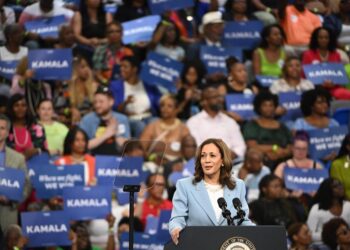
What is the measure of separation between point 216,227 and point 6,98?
18.2 feet

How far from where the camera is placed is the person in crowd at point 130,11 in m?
13.1

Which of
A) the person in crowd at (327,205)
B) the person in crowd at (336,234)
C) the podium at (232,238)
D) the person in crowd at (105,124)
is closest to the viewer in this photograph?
the podium at (232,238)

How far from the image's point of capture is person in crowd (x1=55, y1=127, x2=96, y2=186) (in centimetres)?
1082

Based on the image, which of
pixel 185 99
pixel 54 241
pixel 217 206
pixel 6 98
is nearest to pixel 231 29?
pixel 185 99

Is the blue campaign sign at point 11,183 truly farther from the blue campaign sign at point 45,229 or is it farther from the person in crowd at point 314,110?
the person in crowd at point 314,110

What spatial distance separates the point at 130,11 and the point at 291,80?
2050 millimetres

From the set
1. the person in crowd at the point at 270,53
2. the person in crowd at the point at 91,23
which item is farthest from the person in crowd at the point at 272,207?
the person in crowd at the point at 91,23

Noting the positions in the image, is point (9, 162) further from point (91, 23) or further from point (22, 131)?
point (91, 23)

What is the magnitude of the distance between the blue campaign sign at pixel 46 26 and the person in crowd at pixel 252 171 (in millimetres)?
2601

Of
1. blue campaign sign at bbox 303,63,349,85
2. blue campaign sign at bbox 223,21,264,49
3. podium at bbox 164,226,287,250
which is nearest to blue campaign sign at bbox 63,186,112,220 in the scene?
blue campaign sign at bbox 303,63,349,85

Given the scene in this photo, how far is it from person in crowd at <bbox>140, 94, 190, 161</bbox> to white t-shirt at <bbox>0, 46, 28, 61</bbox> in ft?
5.01

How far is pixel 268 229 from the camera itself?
6.19m

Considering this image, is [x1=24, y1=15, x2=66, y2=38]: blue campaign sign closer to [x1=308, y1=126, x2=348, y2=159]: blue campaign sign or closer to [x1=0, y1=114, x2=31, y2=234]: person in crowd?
[x1=0, y1=114, x2=31, y2=234]: person in crowd

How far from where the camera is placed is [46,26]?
12164 millimetres
